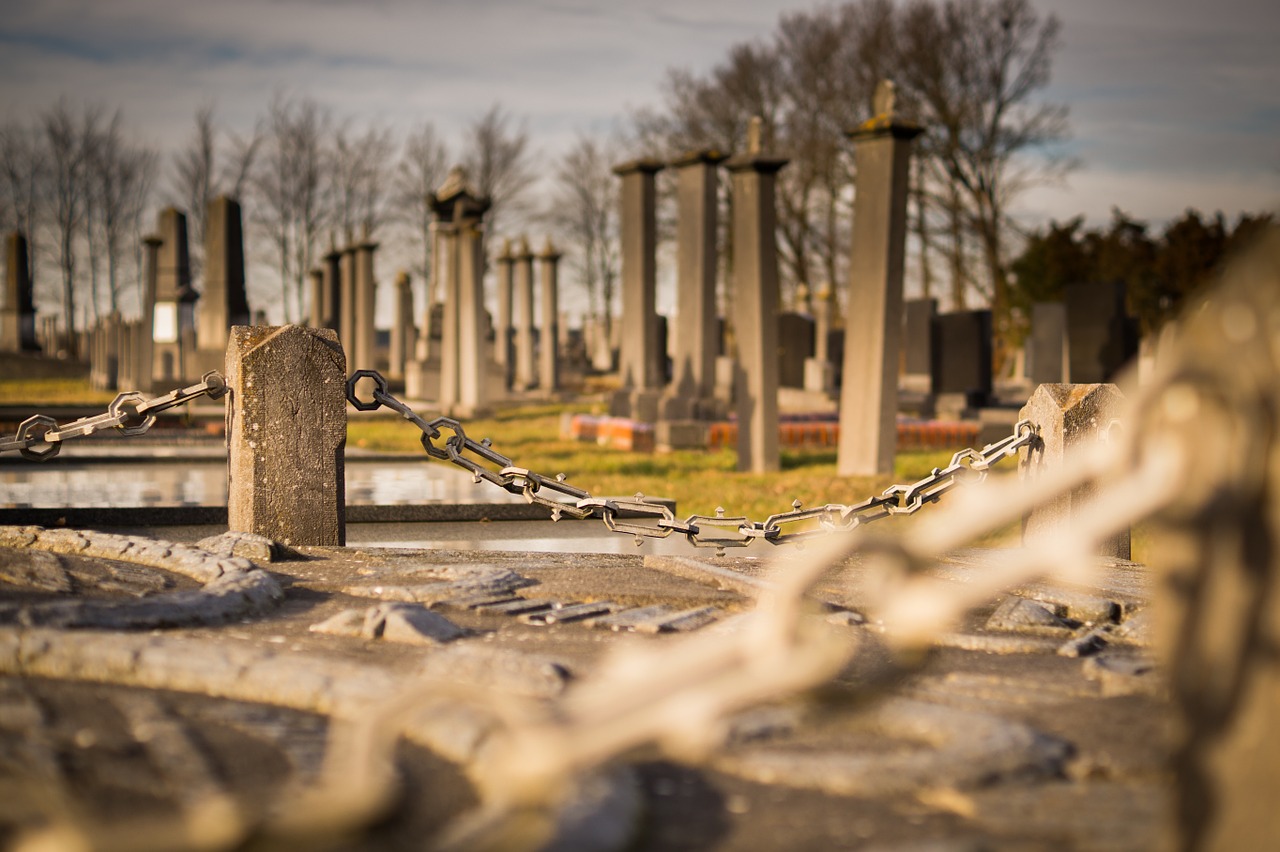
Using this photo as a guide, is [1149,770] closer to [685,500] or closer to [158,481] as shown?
[685,500]

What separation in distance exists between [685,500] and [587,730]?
9.22m

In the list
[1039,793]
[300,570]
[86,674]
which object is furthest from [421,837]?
[300,570]

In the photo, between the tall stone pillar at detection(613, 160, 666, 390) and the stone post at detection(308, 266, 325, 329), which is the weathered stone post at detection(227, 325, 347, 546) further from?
the stone post at detection(308, 266, 325, 329)

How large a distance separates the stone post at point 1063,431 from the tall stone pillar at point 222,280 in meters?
22.8

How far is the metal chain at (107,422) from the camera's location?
553 cm

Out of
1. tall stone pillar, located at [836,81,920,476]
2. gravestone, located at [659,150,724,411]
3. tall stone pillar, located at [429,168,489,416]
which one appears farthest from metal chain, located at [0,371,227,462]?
tall stone pillar, located at [429,168,489,416]

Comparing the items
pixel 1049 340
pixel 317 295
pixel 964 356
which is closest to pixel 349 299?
Result: pixel 317 295

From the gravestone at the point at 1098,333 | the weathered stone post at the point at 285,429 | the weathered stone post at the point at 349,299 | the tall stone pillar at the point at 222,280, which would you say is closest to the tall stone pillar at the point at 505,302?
the weathered stone post at the point at 349,299

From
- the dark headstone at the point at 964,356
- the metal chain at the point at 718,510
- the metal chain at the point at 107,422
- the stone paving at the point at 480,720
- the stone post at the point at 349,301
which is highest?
the stone post at the point at 349,301

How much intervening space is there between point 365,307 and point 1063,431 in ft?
88.8

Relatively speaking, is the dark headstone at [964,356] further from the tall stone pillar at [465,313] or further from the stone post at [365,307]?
the stone post at [365,307]

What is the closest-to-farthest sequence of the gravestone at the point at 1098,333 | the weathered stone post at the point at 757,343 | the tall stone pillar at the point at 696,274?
the weathered stone post at the point at 757,343 < the tall stone pillar at the point at 696,274 < the gravestone at the point at 1098,333

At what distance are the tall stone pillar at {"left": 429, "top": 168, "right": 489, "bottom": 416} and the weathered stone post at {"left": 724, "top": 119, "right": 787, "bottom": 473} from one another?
9.22 m

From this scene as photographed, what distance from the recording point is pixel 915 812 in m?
2.50
